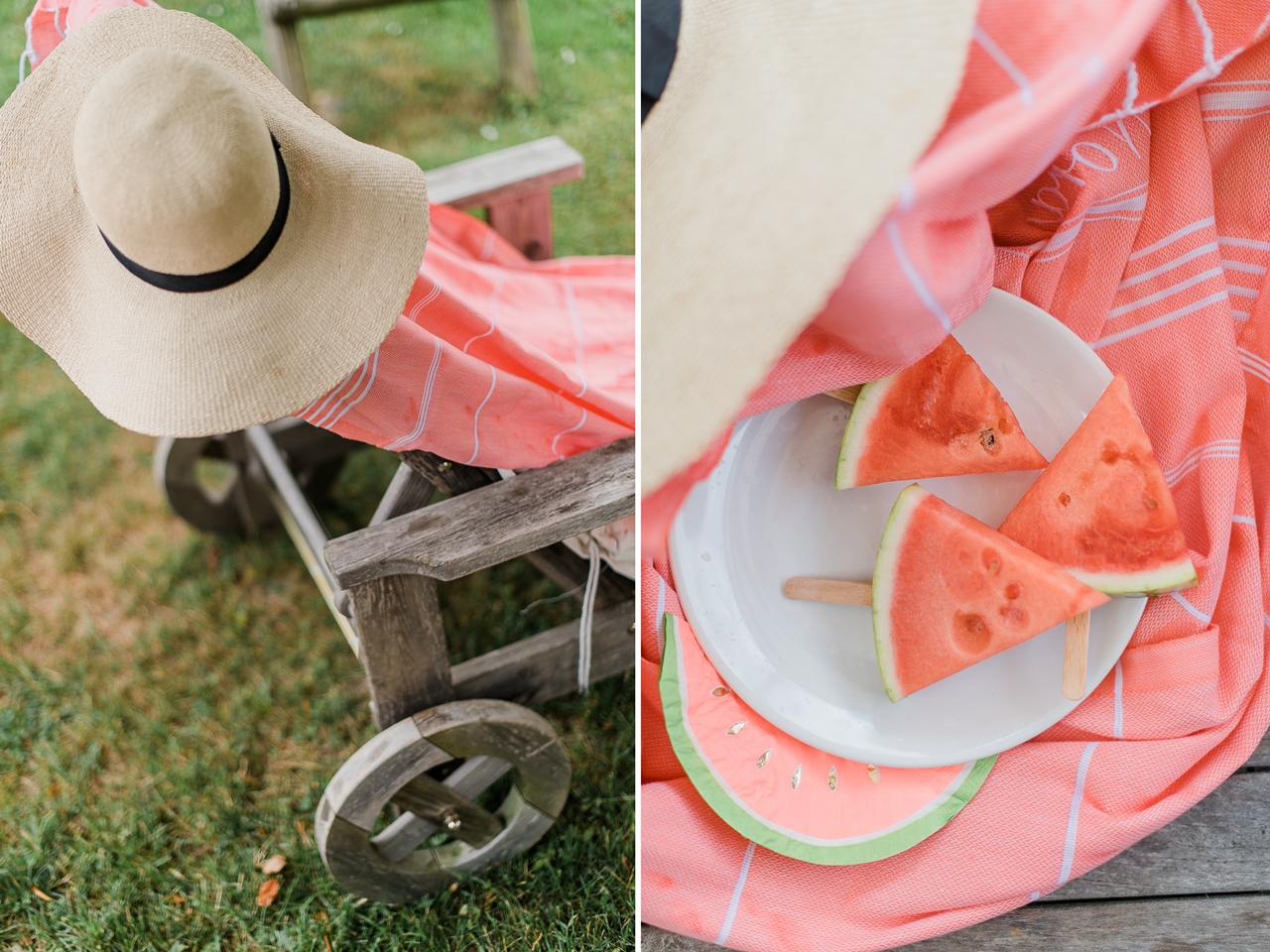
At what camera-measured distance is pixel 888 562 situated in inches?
42.1

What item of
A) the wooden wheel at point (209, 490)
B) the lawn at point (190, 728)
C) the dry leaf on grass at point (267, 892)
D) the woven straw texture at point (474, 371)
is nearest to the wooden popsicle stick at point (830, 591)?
the woven straw texture at point (474, 371)

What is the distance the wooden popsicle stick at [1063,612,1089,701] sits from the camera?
3.53 ft

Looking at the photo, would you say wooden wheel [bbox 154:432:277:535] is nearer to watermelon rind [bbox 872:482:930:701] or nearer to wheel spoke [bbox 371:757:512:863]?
wheel spoke [bbox 371:757:512:863]

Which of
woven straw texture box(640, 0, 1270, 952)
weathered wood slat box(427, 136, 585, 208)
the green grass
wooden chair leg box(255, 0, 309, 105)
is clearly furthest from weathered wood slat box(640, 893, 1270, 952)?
wooden chair leg box(255, 0, 309, 105)

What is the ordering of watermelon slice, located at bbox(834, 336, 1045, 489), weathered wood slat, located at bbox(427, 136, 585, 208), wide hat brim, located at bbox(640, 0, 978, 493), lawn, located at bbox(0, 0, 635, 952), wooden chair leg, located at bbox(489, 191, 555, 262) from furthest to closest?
wooden chair leg, located at bbox(489, 191, 555, 262), weathered wood slat, located at bbox(427, 136, 585, 208), lawn, located at bbox(0, 0, 635, 952), watermelon slice, located at bbox(834, 336, 1045, 489), wide hat brim, located at bbox(640, 0, 978, 493)

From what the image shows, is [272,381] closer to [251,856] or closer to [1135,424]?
[1135,424]

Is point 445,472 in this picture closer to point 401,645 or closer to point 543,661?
point 401,645

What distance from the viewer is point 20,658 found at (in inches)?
74.7

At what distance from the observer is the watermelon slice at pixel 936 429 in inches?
42.1

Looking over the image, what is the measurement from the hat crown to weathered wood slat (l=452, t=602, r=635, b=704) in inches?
30.4

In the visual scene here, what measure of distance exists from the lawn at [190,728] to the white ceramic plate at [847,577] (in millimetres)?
628

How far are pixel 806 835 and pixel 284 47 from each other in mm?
2426

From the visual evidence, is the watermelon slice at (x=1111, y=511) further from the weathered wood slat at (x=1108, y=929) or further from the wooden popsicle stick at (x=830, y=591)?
the weathered wood slat at (x=1108, y=929)

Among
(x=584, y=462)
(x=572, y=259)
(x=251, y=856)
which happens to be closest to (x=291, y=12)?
(x=572, y=259)
